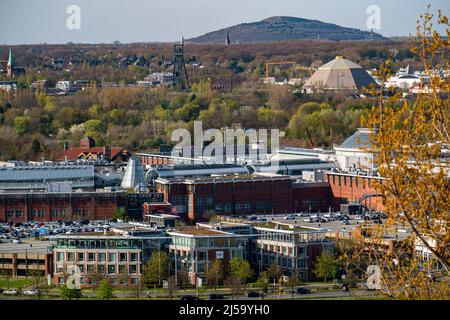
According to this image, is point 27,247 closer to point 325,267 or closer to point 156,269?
point 156,269

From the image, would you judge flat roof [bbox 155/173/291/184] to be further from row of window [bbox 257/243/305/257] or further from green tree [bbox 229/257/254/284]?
green tree [bbox 229/257/254/284]

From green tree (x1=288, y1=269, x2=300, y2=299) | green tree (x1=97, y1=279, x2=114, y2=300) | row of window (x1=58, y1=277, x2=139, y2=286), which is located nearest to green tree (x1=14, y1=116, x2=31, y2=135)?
row of window (x1=58, y1=277, x2=139, y2=286)

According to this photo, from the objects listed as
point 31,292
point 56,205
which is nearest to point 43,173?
point 56,205

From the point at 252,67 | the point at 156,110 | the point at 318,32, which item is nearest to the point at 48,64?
the point at 252,67

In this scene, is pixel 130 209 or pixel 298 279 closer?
pixel 298 279

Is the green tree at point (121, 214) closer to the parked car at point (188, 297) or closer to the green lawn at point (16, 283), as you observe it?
the green lawn at point (16, 283)

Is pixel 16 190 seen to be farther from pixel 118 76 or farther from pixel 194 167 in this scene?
pixel 118 76
